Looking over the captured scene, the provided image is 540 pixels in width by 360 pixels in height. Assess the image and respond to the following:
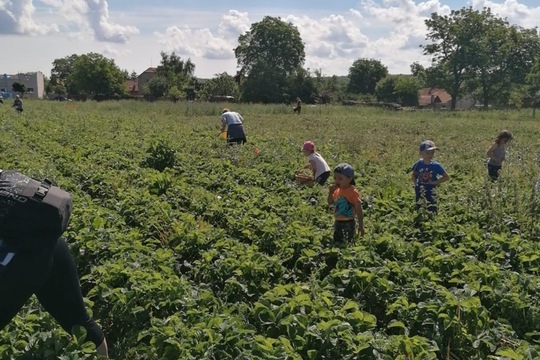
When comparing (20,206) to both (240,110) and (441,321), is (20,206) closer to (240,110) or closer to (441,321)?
(441,321)

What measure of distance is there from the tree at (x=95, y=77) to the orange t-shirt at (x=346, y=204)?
78.3 metres

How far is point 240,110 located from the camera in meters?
35.1

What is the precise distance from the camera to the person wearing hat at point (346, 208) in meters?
6.13

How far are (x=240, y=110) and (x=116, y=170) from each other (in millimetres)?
25164

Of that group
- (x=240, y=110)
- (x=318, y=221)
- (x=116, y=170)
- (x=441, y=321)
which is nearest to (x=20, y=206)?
(x=441, y=321)

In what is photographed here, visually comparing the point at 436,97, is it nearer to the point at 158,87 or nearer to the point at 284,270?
the point at 158,87

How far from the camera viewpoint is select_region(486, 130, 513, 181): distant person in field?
963 cm

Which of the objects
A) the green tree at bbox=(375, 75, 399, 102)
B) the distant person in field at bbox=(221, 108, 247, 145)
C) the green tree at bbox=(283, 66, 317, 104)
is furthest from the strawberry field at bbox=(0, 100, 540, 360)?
the green tree at bbox=(375, 75, 399, 102)

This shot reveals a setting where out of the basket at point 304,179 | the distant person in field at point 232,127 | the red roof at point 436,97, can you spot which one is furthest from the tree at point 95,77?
the basket at point 304,179

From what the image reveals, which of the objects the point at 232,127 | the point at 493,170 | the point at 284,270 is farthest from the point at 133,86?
the point at 284,270

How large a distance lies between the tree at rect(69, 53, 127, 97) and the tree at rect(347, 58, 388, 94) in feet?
126

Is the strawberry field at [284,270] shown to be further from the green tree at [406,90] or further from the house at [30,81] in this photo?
the house at [30,81]

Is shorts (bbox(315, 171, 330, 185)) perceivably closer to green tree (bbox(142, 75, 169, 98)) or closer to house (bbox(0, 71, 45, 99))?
green tree (bbox(142, 75, 169, 98))

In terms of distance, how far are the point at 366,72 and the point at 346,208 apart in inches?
3493
